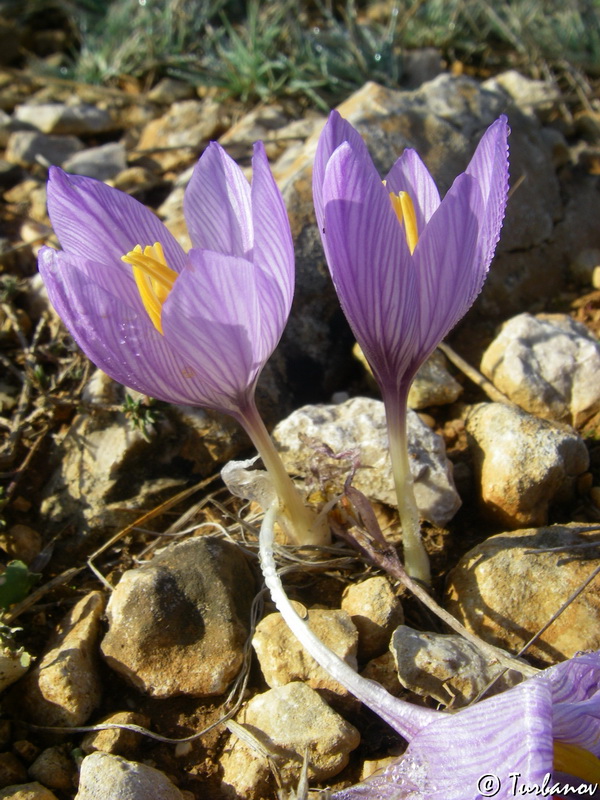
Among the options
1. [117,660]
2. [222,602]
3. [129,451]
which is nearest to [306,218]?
[129,451]

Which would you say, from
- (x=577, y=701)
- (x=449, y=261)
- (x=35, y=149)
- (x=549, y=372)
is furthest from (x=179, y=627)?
(x=35, y=149)

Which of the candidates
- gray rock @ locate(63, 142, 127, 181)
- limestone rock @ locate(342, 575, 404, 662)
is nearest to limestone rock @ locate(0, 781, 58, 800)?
limestone rock @ locate(342, 575, 404, 662)

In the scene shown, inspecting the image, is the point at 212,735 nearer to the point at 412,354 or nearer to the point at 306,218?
the point at 412,354

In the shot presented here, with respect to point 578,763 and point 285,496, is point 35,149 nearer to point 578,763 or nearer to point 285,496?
point 285,496

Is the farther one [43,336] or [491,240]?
[43,336]

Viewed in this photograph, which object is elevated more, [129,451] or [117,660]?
[129,451]

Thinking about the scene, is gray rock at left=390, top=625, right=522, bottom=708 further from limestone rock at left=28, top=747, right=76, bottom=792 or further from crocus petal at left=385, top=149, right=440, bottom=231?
crocus petal at left=385, top=149, right=440, bottom=231

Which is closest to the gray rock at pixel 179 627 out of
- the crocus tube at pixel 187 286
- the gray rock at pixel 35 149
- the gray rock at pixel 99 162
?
the crocus tube at pixel 187 286

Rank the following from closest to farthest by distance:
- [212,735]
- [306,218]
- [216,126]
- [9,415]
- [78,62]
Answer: [212,735], [9,415], [306,218], [216,126], [78,62]
